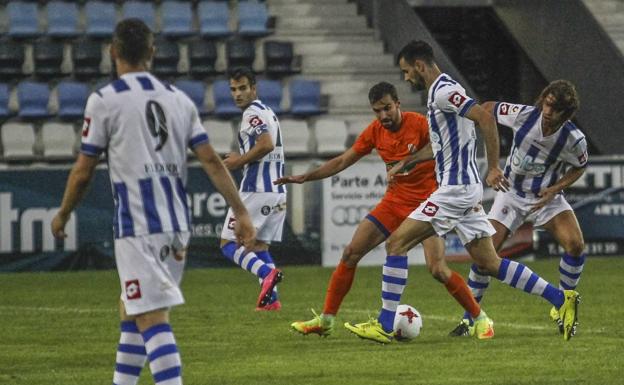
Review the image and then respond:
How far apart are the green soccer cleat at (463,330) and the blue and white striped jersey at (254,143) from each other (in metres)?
2.87

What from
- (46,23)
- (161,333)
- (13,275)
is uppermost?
(46,23)

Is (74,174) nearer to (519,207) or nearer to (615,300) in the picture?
(519,207)

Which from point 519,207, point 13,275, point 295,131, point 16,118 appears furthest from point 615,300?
point 16,118

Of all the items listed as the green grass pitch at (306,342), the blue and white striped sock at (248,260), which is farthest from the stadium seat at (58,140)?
the blue and white striped sock at (248,260)

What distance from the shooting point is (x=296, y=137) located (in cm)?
2253

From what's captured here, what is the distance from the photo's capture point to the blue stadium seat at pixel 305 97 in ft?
76.4

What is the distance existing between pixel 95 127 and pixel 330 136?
53.5 ft

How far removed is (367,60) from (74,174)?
18502mm

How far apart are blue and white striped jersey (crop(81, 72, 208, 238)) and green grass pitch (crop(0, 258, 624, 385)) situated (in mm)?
2114

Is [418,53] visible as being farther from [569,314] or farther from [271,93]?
[271,93]

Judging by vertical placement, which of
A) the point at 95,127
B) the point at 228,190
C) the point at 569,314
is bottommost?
the point at 569,314

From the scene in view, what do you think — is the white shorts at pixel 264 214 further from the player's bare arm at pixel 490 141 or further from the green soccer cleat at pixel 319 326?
the player's bare arm at pixel 490 141

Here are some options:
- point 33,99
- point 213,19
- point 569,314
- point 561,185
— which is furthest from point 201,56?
point 569,314

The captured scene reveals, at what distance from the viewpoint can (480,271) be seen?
1109 cm
